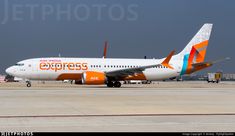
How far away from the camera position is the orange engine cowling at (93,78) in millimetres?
41125

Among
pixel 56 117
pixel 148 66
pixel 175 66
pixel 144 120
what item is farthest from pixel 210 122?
pixel 175 66

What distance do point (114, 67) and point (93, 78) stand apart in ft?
15.9

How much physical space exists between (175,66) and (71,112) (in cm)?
3336

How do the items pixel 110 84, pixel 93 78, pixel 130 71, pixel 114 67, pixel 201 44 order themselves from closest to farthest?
1. pixel 93 78
2. pixel 130 71
3. pixel 110 84
4. pixel 114 67
5. pixel 201 44

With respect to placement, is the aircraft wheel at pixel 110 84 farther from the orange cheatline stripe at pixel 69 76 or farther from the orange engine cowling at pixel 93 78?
the orange cheatline stripe at pixel 69 76

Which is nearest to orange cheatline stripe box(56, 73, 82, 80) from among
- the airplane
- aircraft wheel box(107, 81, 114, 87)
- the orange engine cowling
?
the airplane

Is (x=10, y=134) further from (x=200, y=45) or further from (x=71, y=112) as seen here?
(x=200, y=45)

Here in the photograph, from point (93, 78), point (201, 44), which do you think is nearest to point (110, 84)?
point (93, 78)

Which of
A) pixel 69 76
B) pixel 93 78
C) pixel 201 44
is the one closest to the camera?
pixel 93 78

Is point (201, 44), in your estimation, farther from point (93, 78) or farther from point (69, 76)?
point (69, 76)

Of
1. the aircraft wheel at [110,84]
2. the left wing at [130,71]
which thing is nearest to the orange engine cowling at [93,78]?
the left wing at [130,71]

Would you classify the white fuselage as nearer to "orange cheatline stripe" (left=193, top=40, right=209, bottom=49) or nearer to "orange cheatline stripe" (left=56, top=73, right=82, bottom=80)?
"orange cheatline stripe" (left=56, top=73, right=82, bottom=80)

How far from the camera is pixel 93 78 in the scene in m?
41.2

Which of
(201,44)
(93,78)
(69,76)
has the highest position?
(201,44)
